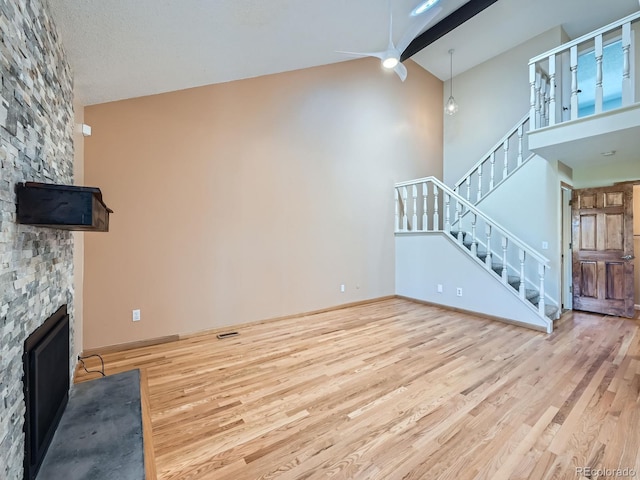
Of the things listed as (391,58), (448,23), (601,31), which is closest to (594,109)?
(601,31)

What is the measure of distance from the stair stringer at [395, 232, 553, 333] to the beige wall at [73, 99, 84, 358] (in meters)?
4.66

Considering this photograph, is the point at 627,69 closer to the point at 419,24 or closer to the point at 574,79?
the point at 574,79

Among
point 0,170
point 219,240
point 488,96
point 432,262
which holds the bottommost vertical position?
point 432,262

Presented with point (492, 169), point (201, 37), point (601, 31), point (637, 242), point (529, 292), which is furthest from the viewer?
point (492, 169)

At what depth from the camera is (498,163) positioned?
555 cm

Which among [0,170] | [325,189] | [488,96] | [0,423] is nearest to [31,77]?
[0,170]

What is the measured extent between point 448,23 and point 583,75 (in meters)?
3.22

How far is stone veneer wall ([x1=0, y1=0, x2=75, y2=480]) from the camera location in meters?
1.08

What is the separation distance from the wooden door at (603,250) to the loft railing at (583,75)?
1423 millimetres

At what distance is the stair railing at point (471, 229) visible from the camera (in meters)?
4.16

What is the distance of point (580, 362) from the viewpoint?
8.90 ft

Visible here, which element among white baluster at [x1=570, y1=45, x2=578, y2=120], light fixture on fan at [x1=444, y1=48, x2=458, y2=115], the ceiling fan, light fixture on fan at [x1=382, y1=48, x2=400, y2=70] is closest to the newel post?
white baluster at [x1=570, y1=45, x2=578, y2=120]

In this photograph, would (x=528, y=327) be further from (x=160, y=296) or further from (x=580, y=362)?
(x=160, y=296)

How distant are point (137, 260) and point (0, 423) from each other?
2.31m
